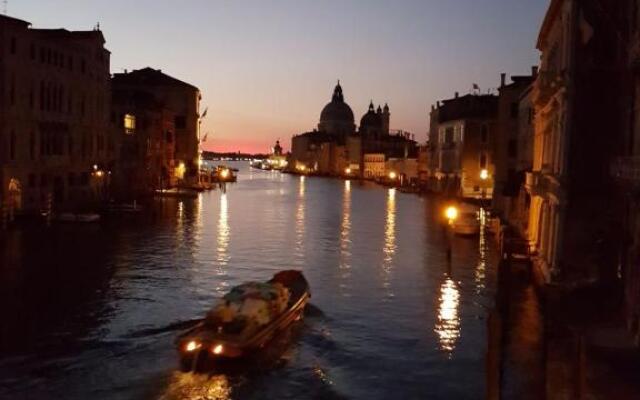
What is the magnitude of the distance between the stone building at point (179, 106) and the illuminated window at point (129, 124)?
20250 mm

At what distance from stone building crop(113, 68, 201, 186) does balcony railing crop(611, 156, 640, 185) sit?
72.0 m

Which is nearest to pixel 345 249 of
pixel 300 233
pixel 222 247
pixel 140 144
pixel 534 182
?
pixel 222 247

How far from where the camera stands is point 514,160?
51.1 meters

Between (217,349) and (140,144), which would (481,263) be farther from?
(140,144)

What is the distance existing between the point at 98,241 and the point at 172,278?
1011 centimetres

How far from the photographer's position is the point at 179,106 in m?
89.8

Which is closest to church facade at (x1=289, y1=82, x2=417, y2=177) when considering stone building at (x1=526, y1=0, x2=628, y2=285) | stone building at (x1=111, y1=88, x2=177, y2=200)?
stone building at (x1=111, y1=88, x2=177, y2=200)

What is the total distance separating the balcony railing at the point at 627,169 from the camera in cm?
1636

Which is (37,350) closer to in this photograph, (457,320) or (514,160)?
(457,320)

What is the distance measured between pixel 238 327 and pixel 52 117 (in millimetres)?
31619

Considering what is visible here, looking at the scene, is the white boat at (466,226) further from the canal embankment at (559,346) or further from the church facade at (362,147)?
the church facade at (362,147)

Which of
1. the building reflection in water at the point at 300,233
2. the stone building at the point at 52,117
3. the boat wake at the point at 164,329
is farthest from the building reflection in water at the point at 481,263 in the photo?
the stone building at the point at 52,117

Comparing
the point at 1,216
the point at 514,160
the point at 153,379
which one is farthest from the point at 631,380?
the point at 514,160

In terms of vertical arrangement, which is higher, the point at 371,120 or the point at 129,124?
the point at 371,120
